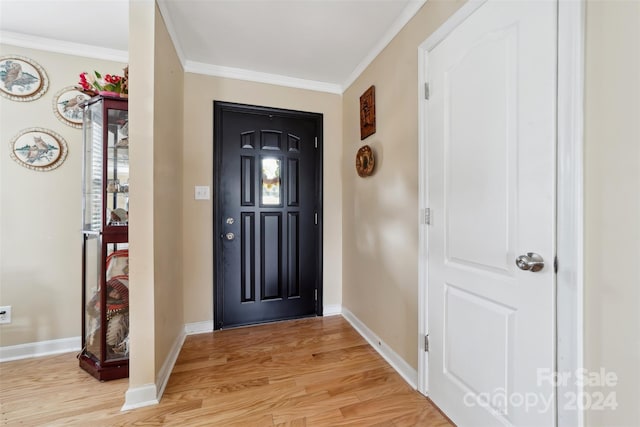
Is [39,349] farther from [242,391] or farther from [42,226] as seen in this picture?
[242,391]

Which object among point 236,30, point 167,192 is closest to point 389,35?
point 236,30

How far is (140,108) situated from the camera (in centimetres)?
142

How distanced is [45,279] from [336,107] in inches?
111

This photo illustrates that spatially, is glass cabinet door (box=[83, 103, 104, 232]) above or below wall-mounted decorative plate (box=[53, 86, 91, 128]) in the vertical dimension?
below

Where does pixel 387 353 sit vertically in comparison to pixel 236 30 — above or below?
below

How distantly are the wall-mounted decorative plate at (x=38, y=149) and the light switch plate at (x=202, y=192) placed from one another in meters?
0.94

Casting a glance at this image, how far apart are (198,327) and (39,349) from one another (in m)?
1.07

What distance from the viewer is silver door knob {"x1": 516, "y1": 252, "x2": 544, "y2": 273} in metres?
0.92

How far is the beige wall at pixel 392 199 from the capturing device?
160 cm

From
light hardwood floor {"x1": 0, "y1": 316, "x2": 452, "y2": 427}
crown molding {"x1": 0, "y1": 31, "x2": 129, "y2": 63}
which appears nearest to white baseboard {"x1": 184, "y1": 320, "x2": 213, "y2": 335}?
light hardwood floor {"x1": 0, "y1": 316, "x2": 452, "y2": 427}

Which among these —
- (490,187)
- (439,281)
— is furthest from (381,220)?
(490,187)

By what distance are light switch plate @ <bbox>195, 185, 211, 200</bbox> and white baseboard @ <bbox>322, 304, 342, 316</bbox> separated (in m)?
1.57

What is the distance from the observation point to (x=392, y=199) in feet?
6.02

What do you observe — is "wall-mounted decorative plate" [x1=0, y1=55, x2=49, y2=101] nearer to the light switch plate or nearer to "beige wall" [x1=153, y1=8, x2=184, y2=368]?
"beige wall" [x1=153, y1=8, x2=184, y2=368]
